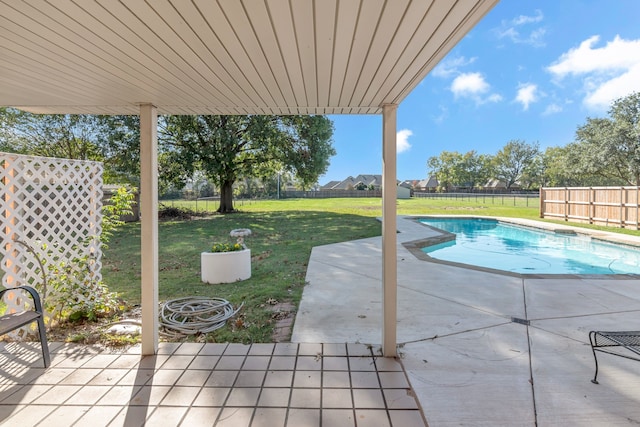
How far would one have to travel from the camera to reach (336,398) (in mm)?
2053

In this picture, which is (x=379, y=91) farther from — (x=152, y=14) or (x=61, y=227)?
(x=61, y=227)

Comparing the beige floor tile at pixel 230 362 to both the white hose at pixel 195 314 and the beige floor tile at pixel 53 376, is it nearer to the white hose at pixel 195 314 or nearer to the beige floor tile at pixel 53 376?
the white hose at pixel 195 314

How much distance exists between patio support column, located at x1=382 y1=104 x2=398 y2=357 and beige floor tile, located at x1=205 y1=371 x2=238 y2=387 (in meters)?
1.18

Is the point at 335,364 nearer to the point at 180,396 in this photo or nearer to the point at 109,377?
the point at 180,396

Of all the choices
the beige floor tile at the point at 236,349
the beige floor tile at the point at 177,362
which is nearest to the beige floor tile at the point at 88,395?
the beige floor tile at the point at 177,362

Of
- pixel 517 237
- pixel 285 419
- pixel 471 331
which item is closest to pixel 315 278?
pixel 471 331

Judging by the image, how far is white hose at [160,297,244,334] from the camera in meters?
3.13

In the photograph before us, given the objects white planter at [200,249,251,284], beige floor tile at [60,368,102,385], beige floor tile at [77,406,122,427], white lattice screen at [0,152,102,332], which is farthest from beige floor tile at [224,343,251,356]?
white planter at [200,249,251,284]

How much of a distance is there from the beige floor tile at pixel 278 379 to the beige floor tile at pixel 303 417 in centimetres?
28

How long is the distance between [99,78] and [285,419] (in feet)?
8.19

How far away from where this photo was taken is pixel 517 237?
10.4 metres

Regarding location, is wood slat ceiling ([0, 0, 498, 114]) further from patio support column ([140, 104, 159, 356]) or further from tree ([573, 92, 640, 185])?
tree ([573, 92, 640, 185])

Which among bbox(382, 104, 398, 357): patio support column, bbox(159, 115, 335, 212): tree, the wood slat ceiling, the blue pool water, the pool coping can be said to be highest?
bbox(159, 115, 335, 212): tree

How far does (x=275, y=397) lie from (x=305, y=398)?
0.64 feet
